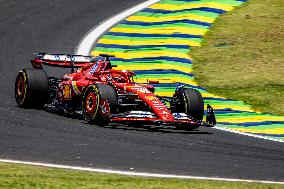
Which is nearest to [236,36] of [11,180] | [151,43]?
[151,43]

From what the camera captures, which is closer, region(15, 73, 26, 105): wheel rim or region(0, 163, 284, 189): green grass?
region(0, 163, 284, 189): green grass

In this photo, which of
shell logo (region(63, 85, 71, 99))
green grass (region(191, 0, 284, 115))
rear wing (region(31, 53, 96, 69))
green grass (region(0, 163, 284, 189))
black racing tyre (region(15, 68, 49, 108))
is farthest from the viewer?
green grass (region(191, 0, 284, 115))

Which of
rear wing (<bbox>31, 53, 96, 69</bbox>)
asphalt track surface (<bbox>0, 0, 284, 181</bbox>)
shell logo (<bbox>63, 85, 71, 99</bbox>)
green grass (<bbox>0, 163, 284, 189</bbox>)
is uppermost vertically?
rear wing (<bbox>31, 53, 96, 69</bbox>)

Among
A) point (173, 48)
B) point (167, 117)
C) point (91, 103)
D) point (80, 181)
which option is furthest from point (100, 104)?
point (173, 48)

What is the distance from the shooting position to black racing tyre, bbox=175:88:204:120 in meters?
17.1

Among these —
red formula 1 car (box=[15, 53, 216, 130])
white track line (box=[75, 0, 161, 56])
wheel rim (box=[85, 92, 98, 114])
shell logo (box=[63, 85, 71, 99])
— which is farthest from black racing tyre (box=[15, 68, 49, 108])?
white track line (box=[75, 0, 161, 56])

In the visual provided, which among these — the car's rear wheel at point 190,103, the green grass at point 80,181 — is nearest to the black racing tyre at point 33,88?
the car's rear wheel at point 190,103

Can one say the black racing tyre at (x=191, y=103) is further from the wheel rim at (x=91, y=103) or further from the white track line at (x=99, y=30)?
the white track line at (x=99, y=30)

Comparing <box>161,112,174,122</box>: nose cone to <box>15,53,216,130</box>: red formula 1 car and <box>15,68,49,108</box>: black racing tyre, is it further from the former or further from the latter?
<box>15,68,49,108</box>: black racing tyre

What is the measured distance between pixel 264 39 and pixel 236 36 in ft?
2.37

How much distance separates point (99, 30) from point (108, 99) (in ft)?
30.3

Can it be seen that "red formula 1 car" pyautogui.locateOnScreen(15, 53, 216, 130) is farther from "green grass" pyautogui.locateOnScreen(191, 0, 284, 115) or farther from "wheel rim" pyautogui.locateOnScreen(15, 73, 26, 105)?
A: "green grass" pyautogui.locateOnScreen(191, 0, 284, 115)

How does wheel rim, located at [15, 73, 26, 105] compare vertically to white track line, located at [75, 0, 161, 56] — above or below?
below

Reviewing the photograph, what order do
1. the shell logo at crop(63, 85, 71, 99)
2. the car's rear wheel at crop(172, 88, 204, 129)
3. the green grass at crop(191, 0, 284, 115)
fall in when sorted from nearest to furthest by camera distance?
the car's rear wheel at crop(172, 88, 204, 129) → the shell logo at crop(63, 85, 71, 99) → the green grass at crop(191, 0, 284, 115)
